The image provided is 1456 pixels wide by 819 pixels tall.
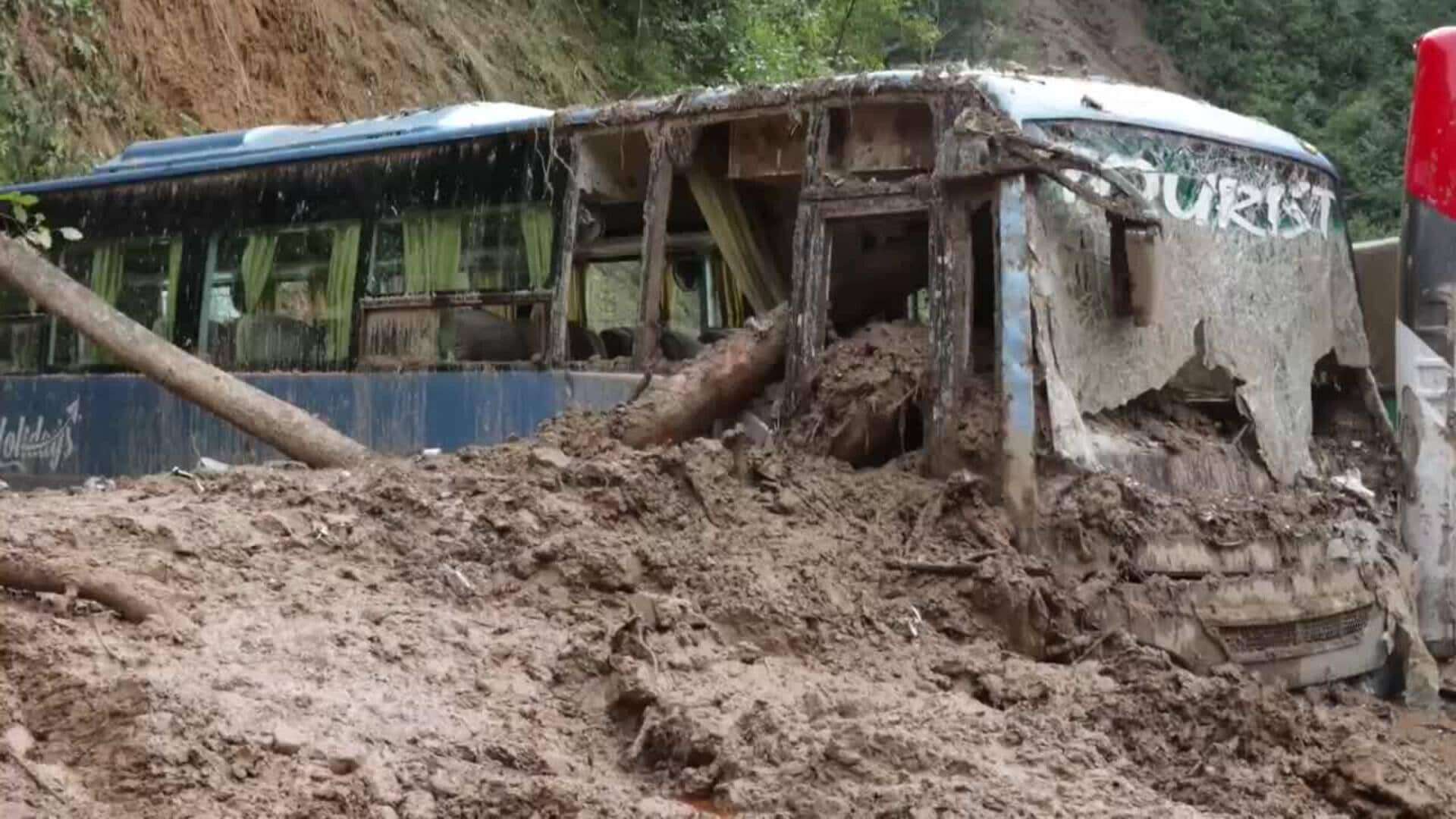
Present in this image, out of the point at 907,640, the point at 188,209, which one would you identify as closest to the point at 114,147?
the point at 188,209

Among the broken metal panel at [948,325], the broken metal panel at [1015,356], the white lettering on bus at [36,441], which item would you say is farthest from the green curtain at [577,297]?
the white lettering on bus at [36,441]

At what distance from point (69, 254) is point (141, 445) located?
5.69 ft

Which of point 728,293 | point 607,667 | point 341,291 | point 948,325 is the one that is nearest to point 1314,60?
point 341,291

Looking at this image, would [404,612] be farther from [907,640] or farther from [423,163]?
[423,163]

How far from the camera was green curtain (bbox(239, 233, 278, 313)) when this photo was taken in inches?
381

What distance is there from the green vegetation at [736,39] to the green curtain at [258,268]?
1059 cm

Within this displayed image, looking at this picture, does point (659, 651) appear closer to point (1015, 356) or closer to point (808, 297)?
point (1015, 356)

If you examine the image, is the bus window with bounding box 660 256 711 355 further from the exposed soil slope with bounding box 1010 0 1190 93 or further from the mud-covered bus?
the exposed soil slope with bounding box 1010 0 1190 93

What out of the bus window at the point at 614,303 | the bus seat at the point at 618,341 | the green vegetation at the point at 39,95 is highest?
the green vegetation at the point at 39,95

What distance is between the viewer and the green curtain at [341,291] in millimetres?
9094

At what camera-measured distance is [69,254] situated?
11.0 meters

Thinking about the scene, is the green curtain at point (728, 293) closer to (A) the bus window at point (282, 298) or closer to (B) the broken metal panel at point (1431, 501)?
(A) the bus window at point (282, 298)

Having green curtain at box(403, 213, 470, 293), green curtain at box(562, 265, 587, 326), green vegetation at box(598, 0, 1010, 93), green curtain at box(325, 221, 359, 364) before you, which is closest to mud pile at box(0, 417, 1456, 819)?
green curtain at box(562, 265, 587, 326)

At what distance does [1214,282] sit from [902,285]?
1333mm
